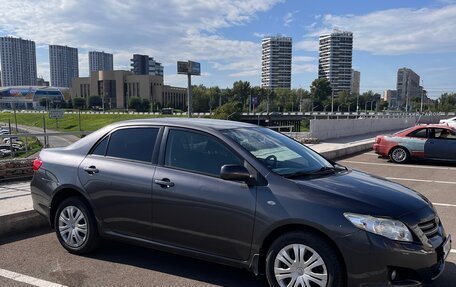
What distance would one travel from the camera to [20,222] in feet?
18.6

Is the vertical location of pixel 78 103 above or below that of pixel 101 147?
above

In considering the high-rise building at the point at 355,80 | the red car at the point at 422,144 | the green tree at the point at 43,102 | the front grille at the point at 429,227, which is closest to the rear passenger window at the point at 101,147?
the front grille at the point at 429,227

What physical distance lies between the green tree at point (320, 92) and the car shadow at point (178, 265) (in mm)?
144677

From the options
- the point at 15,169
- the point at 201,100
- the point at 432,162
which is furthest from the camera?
the point at 201,100

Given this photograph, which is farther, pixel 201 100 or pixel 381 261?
pixel 201 100

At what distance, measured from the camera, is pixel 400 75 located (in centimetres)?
13900

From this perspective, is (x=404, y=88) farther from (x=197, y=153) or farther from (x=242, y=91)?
(x=197, y=153)

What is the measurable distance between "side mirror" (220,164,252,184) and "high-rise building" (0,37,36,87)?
609 ft

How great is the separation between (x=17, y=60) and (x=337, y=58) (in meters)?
132

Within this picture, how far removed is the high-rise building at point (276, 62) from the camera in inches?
6614

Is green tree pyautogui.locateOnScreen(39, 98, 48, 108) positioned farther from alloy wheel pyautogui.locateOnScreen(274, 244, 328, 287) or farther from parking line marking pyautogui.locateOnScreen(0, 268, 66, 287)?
alloy wheel pyautogui.locateOnScreen(274, 244, 328, 287)

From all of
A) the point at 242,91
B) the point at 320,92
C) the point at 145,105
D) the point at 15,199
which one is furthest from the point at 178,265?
the point at 242,91

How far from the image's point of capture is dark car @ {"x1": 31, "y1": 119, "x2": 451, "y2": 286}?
3.31 m

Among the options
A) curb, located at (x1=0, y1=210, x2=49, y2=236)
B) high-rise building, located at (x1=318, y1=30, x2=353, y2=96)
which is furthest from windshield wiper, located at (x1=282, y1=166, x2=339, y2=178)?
high-rise building, located at (x1=318, y1=30, x2=353, y2=96)
